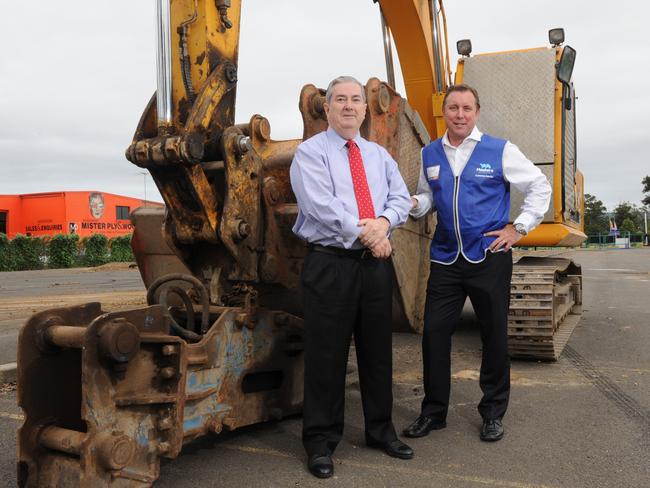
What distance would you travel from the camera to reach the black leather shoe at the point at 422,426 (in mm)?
3729

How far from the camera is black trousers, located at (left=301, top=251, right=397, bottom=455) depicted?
10.8 ft

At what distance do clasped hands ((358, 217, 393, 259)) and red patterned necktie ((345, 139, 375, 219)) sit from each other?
0.09 metres

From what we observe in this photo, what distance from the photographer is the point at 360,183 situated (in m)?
3.37

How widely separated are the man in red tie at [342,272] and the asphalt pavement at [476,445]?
172mm

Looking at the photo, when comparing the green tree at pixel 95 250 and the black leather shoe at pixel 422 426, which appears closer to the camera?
the black leather shoe at pixel 422 426

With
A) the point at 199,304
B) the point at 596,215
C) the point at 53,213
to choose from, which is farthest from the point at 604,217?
the point at 199,304

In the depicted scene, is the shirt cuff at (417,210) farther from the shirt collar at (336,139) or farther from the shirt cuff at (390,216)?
the shirt collar at (336,139)

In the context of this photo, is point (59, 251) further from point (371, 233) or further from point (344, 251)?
point (371, 233)

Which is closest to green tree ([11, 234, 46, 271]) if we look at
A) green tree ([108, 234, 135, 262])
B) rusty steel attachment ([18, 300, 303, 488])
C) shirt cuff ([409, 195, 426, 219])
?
green tree ([108, 234, 135, 262])

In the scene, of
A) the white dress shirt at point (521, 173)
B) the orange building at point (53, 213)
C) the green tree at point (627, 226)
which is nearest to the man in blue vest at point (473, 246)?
the white dress shirt at point (521, 173)

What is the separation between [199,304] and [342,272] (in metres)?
0.99

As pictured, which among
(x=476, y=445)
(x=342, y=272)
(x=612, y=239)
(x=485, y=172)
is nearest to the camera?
(x=342, y=272)

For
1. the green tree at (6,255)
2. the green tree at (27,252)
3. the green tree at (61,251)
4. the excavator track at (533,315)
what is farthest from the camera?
the green tree at (61,251)

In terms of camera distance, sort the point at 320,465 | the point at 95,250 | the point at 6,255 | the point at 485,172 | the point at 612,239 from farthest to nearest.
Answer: the point at 612,239 → the point at 95,250 → the point at 6,255 → the point at 485,172 → the point at 320,465
